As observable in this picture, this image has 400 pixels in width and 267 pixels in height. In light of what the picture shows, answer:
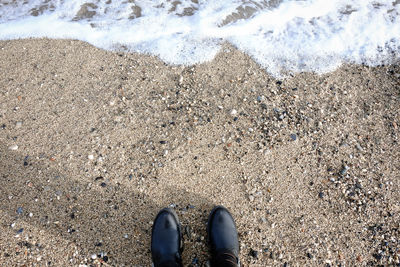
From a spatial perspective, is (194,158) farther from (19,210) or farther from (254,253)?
(19,210)

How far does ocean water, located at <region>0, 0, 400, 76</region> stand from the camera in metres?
3.65

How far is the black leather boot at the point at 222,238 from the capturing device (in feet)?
7.20

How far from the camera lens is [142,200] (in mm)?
2580

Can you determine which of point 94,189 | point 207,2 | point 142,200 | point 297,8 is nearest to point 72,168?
point 94,189

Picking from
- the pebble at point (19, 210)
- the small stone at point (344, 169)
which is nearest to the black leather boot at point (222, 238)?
the small stone at point (344, 169)

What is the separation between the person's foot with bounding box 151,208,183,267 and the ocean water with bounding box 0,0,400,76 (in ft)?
6.18

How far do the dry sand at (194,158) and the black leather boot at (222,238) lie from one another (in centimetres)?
9

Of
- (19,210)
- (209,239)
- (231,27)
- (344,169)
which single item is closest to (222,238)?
(209,239)

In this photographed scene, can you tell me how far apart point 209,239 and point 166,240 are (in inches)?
13.6

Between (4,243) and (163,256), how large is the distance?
48.5 inches

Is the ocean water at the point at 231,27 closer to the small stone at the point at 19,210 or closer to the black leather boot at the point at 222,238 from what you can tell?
the black leather boot at the point at 222,238

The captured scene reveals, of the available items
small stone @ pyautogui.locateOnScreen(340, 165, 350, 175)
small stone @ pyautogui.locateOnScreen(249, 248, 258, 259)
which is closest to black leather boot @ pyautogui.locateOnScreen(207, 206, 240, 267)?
small stone @ pyautogui.locateOnScreen(249, 248, 258, 259)

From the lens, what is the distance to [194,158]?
2.79m

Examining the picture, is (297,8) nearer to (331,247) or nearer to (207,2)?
(207,2)
